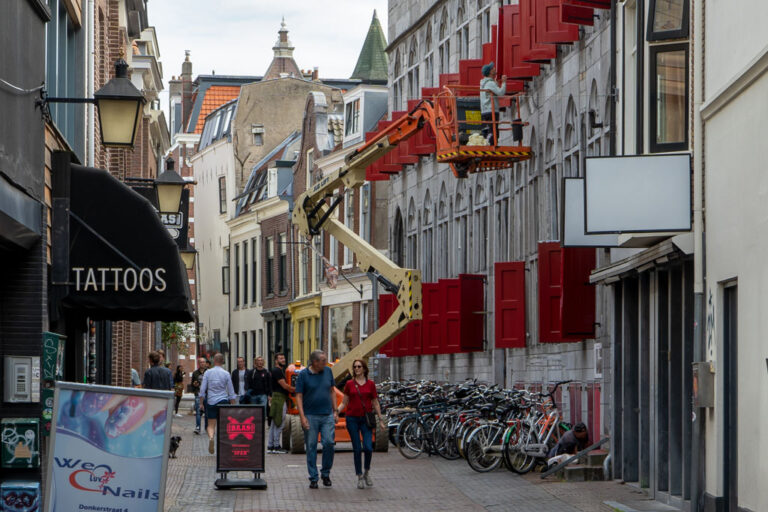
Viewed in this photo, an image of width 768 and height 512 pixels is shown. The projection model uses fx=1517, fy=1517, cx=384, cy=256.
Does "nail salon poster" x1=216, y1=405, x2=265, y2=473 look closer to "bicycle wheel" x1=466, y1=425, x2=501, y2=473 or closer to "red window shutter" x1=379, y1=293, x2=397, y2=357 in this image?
"bicycle wheel" x1=466, y1=425, x2=501, y2=473

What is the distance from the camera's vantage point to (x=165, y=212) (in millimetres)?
19391

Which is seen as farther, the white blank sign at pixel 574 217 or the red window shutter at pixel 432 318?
the red window shutter at pixel 432 318

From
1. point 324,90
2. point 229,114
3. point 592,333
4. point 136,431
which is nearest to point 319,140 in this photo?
point 324,90

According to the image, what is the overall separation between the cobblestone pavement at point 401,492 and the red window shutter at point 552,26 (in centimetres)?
665

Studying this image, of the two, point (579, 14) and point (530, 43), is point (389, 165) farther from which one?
point (579, 14)

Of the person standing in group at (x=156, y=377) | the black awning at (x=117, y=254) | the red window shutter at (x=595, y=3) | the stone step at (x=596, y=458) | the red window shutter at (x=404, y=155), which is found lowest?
the stone step at (x=596, y=458)

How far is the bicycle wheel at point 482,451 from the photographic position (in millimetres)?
20906

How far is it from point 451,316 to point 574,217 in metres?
12.7

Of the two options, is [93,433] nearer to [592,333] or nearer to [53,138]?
[53,138]

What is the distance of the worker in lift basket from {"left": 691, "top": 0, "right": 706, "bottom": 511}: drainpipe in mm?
11033

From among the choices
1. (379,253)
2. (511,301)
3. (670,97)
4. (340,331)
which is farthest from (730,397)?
(340,331)

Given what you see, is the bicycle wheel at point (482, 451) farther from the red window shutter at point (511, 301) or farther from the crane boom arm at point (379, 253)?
the crane boom arm at point (379, 253)

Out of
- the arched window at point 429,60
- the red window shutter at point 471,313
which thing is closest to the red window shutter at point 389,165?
the arched window at point 429,60

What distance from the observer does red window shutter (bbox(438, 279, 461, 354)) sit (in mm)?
30091
